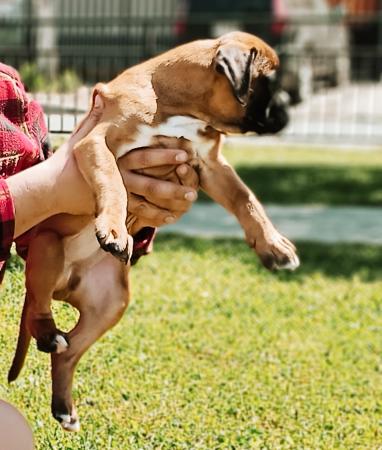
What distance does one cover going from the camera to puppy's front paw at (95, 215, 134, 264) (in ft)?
9.19

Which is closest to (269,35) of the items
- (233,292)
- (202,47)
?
(233,292)

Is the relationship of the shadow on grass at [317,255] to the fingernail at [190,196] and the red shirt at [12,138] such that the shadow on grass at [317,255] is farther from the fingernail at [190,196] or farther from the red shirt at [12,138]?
the red shirt at [12,138]

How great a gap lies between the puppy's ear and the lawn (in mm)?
933

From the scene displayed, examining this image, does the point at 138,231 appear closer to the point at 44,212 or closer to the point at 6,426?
the point at 44,212

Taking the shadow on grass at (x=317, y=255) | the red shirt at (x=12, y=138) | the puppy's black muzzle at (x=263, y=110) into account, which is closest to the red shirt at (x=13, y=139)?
the red shirt at (x=12, y=138)

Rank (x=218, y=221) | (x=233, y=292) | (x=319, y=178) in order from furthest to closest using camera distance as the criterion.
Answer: (x=319, y=178) < (x=218, y=221) < (x=233, y=292)

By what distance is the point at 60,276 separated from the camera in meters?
3.18

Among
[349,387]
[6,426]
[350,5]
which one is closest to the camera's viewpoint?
[6,426]

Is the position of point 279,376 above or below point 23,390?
below

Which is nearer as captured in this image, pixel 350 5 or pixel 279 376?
pixel 279 376

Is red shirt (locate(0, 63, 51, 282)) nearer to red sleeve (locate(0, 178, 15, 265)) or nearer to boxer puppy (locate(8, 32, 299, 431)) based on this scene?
red sleeve (locate(0, 178, 15, 265))

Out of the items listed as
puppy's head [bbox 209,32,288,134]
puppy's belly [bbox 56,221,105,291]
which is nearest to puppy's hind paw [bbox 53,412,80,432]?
puppy's belly [bbox 56,221,105,291]

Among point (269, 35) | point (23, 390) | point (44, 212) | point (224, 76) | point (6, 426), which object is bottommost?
point (269, 35)

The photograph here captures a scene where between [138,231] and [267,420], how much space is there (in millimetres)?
1269
